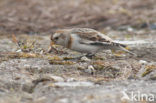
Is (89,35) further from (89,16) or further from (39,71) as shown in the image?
(89,16)

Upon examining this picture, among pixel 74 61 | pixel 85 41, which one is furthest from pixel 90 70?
pixel 85 41

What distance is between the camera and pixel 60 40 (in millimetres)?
5379

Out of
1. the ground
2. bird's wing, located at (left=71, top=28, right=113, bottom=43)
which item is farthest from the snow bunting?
the ground

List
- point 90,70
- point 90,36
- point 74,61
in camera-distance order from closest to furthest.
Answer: point 90,70
point 74,61
point 90,36

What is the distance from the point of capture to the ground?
140 inches

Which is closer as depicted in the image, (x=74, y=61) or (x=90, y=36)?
(x=74, y=61)

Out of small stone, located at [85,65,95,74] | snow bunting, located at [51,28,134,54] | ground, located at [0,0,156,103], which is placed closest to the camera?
ground, located at [0,0,156,103]

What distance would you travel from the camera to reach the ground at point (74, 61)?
355 cm

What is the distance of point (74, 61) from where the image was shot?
16.6ft

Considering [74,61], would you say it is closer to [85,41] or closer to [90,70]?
[85,41]

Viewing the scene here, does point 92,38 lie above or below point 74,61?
above

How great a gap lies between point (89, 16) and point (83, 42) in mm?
4338

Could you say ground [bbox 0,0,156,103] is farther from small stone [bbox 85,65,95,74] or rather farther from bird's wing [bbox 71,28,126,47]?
bird's wing [bbox 71,28,126,47]

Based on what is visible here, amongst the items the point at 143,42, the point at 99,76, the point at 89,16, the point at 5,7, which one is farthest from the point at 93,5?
the point at 99,76
